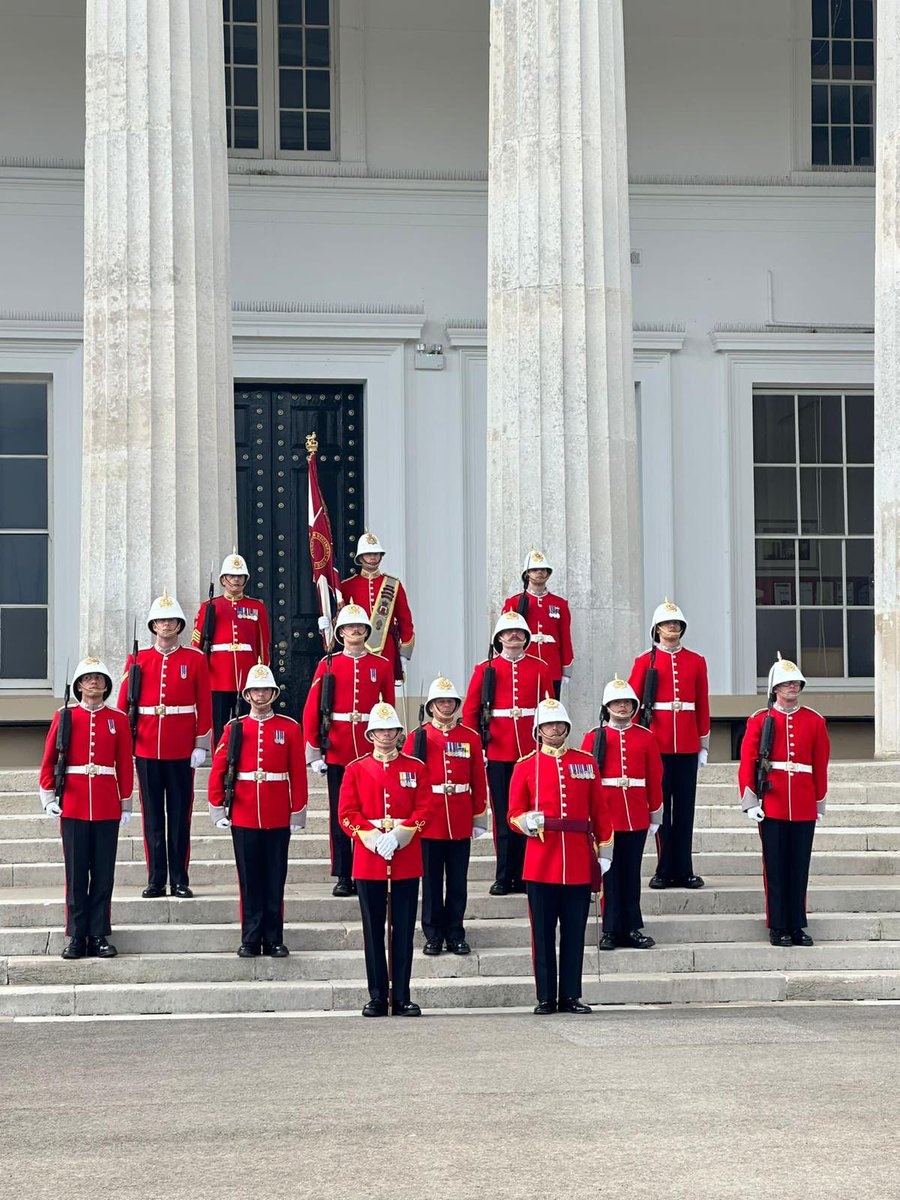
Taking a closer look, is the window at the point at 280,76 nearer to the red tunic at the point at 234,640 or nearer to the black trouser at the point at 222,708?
the red tunic at the point at 234,640

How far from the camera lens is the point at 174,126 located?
1555 centimetres

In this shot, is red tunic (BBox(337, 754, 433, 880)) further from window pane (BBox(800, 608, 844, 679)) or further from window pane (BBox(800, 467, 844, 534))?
window pane (BBox(800, 467, 844, 534))

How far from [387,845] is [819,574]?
34.9 ft

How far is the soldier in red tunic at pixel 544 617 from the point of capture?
14.8m

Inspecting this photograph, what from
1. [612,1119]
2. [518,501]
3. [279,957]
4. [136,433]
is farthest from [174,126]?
[612,1119]

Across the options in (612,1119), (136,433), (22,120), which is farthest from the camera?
(22,120)

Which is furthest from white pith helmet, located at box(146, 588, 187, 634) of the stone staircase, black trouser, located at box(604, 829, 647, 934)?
black trouser, located at box(604, 829, 647, 934)

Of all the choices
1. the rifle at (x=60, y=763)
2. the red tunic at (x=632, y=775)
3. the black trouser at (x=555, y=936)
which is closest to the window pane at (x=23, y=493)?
the rifle at (x=60, y=763)

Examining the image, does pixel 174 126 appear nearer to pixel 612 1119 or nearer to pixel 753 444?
pixel 753 444

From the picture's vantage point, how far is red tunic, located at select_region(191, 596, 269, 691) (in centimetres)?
1465

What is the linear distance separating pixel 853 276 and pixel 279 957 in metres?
11.6

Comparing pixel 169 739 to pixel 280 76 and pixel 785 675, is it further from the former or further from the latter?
pixel 280 76

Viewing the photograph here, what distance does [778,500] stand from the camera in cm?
2106

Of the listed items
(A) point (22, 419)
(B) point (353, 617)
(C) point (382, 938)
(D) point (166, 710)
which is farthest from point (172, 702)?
(A) point (22, 419)
